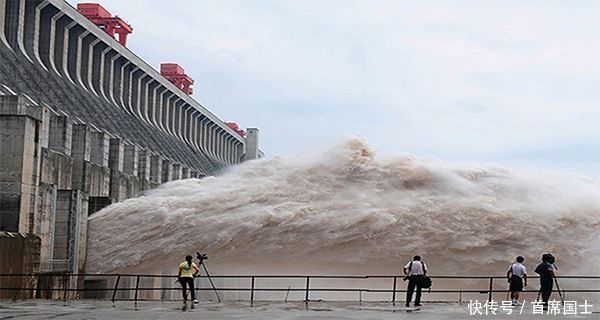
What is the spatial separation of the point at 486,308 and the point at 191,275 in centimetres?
911

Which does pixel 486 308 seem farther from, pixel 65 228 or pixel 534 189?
pixel 65 228

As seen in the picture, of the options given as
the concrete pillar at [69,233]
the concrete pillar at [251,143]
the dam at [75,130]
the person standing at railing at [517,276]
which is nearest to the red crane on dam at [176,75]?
the dam at [75,130]

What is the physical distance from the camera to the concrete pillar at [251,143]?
118750 millimetres

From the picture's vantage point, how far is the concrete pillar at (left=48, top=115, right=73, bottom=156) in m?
43.9

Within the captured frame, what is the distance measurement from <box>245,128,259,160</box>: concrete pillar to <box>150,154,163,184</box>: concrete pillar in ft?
181

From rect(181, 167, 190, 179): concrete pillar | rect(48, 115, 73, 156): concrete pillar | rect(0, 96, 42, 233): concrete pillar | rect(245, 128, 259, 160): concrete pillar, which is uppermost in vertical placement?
rect(245, 128, 259, 160): concrete pillar

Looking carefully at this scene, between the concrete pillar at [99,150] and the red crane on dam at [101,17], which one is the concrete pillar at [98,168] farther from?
the red crane on dam at [101,17]

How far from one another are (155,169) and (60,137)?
59.7 feet

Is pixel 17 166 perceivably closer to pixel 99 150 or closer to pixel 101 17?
pixel 99 150

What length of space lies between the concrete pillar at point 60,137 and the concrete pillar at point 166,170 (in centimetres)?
2005

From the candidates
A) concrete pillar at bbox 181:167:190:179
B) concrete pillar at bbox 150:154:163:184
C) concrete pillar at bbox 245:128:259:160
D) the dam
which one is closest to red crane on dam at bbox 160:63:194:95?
the dam

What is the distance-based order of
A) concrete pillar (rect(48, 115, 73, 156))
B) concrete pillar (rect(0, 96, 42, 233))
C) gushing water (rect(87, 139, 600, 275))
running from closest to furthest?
concrete pillar (rect(0, 96, 42, 233)) < gushing water (rect(87, 139, 600, 275)) < concrete pillar (rect(48, 115, 73, 156))

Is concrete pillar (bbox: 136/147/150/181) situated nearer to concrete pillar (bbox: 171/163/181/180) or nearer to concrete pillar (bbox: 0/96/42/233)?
concrete pillar (bbox: 171/163/181/180)

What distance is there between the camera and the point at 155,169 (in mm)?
62031
